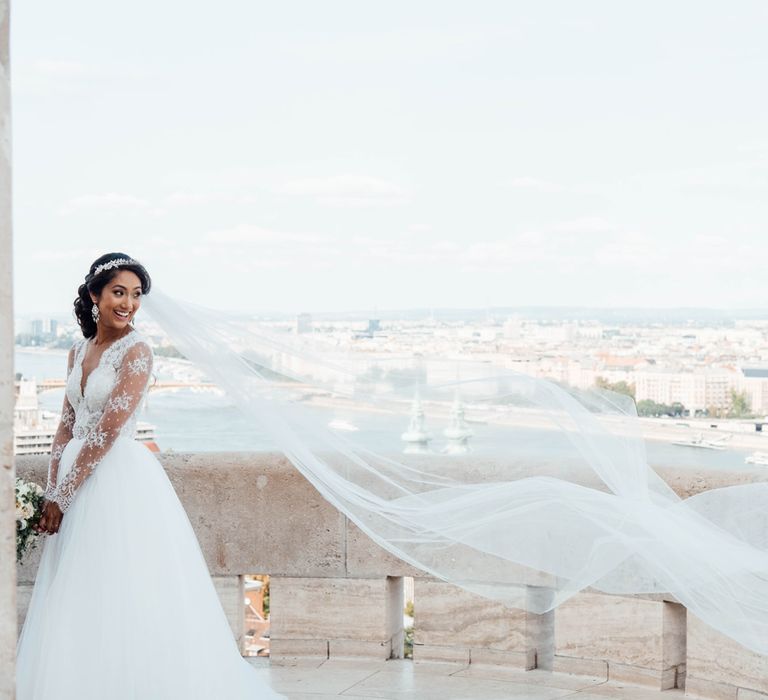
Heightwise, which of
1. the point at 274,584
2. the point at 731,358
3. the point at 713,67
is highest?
the point at 713,67

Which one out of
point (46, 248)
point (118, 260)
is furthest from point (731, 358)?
point (46, 248)

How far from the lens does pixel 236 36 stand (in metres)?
50.9

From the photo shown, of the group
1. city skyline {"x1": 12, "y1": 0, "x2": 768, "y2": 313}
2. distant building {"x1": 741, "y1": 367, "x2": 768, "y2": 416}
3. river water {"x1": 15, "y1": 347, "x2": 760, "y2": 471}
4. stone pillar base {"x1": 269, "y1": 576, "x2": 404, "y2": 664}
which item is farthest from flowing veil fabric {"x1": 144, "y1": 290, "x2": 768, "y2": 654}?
city skyline {"x1": 12, "y1": 0, "x2": 768, "y2": 313}

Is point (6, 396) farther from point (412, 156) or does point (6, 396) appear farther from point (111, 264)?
point (412, 156)

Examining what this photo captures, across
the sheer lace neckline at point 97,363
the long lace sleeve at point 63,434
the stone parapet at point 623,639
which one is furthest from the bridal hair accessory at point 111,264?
the stone parapet at point 623,639

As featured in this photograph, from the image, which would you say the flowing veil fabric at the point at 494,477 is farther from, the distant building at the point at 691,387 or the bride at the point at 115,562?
the distant building at the point at 691,387

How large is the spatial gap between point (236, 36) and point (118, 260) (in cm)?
4939

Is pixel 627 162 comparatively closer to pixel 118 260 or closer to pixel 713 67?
pixel 713 67

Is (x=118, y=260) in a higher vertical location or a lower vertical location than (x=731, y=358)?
lower

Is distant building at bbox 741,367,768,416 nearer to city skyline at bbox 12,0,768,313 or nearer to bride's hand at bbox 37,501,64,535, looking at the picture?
city skyline at bbox 12,0,768,313

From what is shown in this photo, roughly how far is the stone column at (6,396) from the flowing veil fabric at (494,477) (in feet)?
5.27

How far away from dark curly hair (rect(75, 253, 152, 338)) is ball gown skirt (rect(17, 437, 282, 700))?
42cm

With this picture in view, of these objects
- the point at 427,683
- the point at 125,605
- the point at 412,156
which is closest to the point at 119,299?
the point at 125,605

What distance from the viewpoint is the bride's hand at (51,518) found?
3.84 metres
